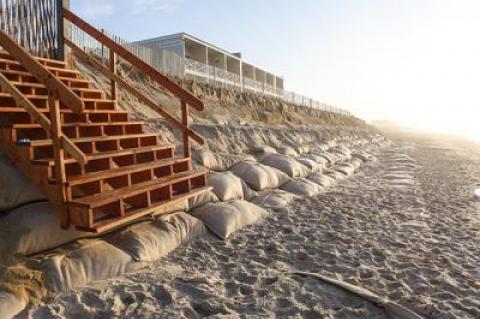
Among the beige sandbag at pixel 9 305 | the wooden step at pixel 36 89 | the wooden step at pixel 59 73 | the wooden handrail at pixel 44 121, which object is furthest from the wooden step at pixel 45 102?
the beige sandbag at pixel 9 305

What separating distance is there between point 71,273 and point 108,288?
295 mm

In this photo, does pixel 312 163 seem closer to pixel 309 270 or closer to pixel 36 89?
pixel 309 270

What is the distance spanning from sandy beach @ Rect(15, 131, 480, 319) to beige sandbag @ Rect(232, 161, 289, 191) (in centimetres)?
64

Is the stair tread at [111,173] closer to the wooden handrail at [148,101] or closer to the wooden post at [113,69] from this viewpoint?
the wooden handrail at [148,101]

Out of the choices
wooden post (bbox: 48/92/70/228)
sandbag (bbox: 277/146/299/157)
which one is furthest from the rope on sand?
sandbag (bbox: 277/146/299/157)

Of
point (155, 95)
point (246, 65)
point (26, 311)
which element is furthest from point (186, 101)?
point (246, 65)

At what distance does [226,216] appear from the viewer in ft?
15.4

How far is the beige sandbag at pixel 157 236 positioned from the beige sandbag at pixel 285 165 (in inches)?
138

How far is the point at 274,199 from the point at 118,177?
2895 millimetres

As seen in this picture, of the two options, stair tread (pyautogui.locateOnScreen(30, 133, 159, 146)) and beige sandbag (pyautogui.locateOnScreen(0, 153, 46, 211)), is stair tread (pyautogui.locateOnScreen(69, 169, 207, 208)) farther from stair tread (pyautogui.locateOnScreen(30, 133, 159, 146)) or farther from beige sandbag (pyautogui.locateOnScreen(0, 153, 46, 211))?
stair tread (pyautogui.locateOnScreen(30, 133, 159, 146))

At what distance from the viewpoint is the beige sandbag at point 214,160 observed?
6.18 m

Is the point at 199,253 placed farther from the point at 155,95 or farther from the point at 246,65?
the point at 246,65

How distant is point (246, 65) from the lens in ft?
96.9

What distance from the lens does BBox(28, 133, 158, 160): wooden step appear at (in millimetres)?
A: 3553
